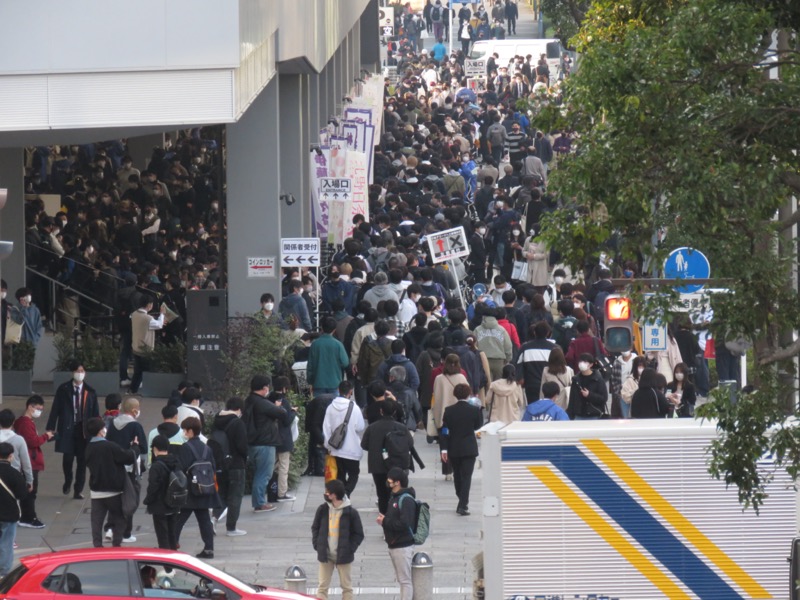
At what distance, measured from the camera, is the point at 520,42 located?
66.4m

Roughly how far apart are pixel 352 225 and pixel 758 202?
69.1 ft

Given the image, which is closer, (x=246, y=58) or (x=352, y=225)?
(x=246, y=58)

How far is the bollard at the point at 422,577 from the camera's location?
13.1 m

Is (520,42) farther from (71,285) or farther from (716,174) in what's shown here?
(716,174)

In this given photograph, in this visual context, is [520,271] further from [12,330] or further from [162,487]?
[162,487]

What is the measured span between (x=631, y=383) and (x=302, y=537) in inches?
184

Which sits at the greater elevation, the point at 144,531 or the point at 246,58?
the point at 246,58

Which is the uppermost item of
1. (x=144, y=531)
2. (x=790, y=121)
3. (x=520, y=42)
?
(x=520, y=42)

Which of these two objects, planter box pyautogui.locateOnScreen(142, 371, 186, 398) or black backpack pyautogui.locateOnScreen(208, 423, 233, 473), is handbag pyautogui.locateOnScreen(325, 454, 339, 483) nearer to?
black backpack pyautogui.locateOnScreen(208, 423, 233, 473)

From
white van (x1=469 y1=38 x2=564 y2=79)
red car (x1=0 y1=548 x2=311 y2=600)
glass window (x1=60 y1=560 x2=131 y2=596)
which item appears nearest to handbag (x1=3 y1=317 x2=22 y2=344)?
red car (x1=0 y1=548 x2=311 y2=600)

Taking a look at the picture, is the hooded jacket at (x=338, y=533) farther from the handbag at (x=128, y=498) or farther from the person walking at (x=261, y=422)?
the person walking at (x=261, y=422)

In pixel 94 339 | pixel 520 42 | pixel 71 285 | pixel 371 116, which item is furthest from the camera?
pixel 520 42

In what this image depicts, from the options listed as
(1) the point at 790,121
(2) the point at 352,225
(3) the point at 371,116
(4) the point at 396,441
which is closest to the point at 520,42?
(3) the point at 371,116

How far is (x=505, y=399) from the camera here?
57.2 ft
